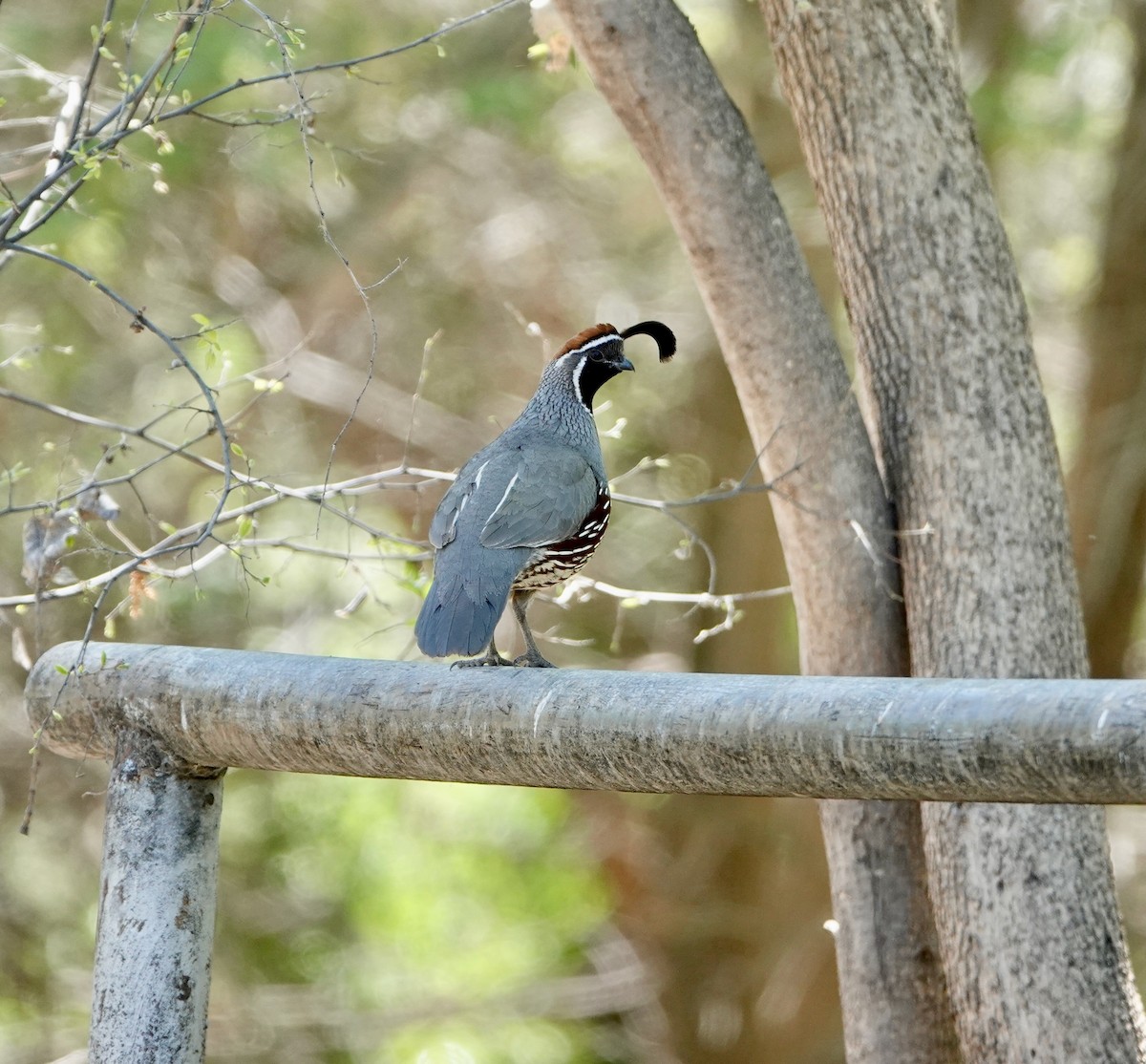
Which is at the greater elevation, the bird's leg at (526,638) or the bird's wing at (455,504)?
the bird's wing at (455,504)

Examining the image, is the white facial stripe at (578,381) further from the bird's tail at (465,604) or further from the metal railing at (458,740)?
the metal railing at (458,740)

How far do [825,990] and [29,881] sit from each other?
5.05 metres

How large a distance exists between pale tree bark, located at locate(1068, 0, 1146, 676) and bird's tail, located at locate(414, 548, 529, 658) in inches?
168

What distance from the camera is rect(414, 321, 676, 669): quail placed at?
11.1ft

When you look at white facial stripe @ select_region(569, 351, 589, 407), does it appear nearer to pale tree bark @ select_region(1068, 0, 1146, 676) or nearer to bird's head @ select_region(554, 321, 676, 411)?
bird's head @ select_region(554, 321, 676, 411)

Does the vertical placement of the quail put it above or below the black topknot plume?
below

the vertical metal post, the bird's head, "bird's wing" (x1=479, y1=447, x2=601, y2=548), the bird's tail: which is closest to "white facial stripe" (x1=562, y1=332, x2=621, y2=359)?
the bird's head

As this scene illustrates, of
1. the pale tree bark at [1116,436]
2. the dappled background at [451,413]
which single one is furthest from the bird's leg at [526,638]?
the pale tree bark at [1116,436]

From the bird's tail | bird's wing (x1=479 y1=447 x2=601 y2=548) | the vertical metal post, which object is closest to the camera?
the vertical metal post

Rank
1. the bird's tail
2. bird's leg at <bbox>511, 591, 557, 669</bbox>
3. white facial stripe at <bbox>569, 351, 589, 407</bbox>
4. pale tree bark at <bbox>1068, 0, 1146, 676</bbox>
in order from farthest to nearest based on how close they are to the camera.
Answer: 1. pale tree bark at <bbox>1068, 0, 1146, 676</bbox>
2. white facial stripe at <bbox>569, 351, 589, 407</bbox>
3. bird's leg at <bbox>511, 591, 557, 669</bbox>
4. the bird's tail

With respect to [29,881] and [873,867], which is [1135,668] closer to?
[873,867]

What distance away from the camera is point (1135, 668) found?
8.13 m

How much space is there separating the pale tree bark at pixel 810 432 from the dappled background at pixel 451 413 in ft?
11.4

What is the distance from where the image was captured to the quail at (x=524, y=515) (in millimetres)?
3398
